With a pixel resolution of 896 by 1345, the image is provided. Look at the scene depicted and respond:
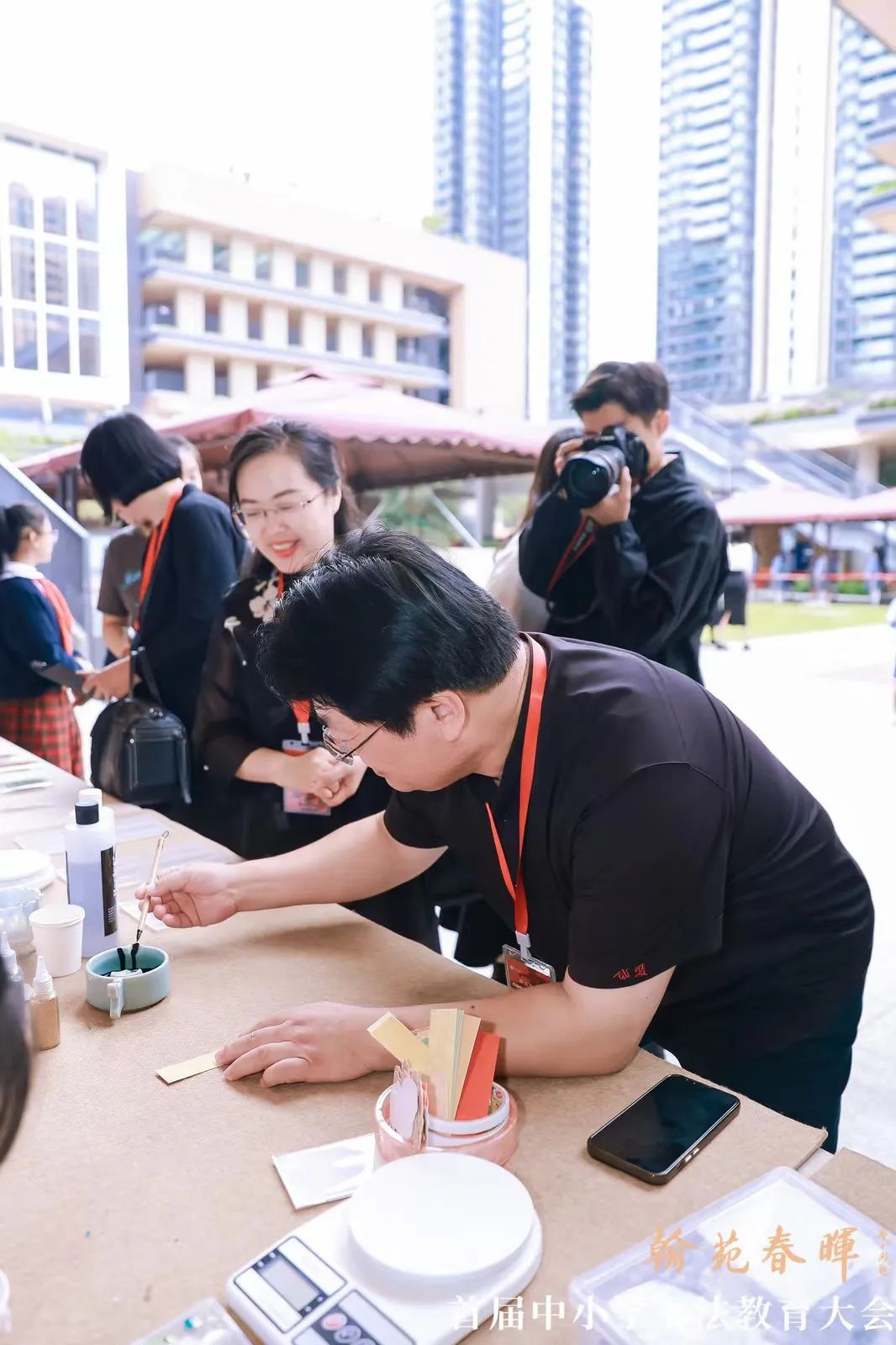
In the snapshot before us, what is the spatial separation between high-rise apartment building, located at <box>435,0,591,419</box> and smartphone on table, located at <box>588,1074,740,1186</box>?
13.2ft

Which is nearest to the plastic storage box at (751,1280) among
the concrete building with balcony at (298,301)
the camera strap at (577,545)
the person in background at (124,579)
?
the camera strap at (577,545)

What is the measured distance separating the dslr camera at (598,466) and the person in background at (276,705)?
398mm

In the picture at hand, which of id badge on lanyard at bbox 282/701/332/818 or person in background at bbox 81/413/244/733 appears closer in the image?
id badge on lanyard at bbox 282/701/332/818

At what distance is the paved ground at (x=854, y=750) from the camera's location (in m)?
1.74

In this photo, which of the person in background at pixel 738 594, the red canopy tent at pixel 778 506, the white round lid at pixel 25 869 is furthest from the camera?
the red canopy tent at pixel 778 506

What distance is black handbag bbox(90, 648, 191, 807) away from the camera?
4.97 ft

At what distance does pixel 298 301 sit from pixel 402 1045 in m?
8.88

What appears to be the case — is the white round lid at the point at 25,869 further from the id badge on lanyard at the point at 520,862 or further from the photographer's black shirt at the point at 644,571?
the photographer's black shirt at the point at 644,571

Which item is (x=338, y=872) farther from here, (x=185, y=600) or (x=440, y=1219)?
(x=185, y=600)

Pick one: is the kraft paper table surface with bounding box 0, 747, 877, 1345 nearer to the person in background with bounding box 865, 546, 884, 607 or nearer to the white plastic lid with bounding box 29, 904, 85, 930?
the white plastic lid with bounding box 29, 904, 85, 930

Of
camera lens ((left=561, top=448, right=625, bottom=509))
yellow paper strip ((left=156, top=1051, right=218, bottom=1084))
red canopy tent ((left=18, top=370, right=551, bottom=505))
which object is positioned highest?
red canopy tent ((left=18, top=370, right=551, bottom=505))

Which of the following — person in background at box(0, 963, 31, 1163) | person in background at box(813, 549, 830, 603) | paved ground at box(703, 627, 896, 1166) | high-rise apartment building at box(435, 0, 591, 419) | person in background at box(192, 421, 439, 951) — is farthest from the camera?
person in background at box(813, 549, 830, 603)

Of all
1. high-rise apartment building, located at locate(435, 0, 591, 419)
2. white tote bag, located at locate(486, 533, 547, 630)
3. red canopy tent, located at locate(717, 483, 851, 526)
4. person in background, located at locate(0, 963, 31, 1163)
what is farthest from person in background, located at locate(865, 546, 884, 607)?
person in background, located at locate(0, 963, 31, 1163)

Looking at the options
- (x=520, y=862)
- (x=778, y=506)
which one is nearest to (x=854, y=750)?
(x=520, y=862)
